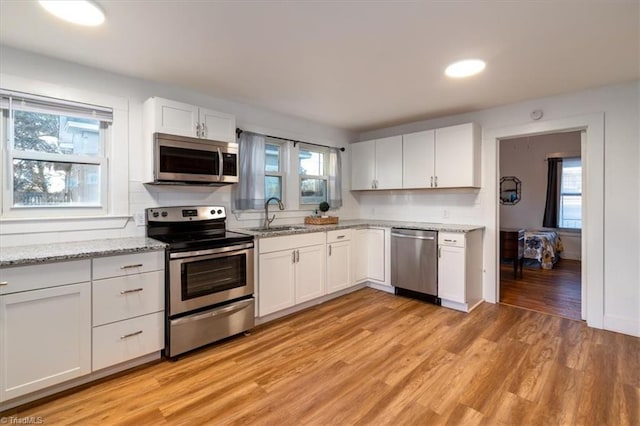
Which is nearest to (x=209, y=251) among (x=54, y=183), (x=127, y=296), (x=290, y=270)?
(x=127, y=296)

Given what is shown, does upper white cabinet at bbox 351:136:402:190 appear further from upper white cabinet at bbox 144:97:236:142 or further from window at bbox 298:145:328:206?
upper white cabinet at bbox 144:97:236:142

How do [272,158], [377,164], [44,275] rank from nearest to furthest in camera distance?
[44,275], [272,158], [377,164]

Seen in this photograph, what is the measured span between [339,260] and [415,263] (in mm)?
915

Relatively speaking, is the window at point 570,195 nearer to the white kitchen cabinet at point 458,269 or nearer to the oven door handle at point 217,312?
the white kitchen cabinet at point 458,269

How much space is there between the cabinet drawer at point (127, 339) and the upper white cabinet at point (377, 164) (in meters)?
3.18

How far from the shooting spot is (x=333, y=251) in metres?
3.79

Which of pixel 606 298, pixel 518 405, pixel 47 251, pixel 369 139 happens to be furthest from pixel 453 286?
pixel 47 251

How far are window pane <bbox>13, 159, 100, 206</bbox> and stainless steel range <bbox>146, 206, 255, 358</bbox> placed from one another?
488 millimetres

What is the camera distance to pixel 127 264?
2234mm

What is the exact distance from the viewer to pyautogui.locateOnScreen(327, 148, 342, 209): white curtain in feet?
15.0

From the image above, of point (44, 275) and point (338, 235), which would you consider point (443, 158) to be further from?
point (44, 275)

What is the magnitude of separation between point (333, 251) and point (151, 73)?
2.56 m

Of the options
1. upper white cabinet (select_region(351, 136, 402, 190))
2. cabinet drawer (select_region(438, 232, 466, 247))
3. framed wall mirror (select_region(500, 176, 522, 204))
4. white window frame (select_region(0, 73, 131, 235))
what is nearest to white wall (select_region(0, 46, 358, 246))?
Result: white window frame (select_region(0, 73, 131, 235))

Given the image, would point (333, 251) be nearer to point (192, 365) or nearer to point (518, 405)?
point (192, 365)
